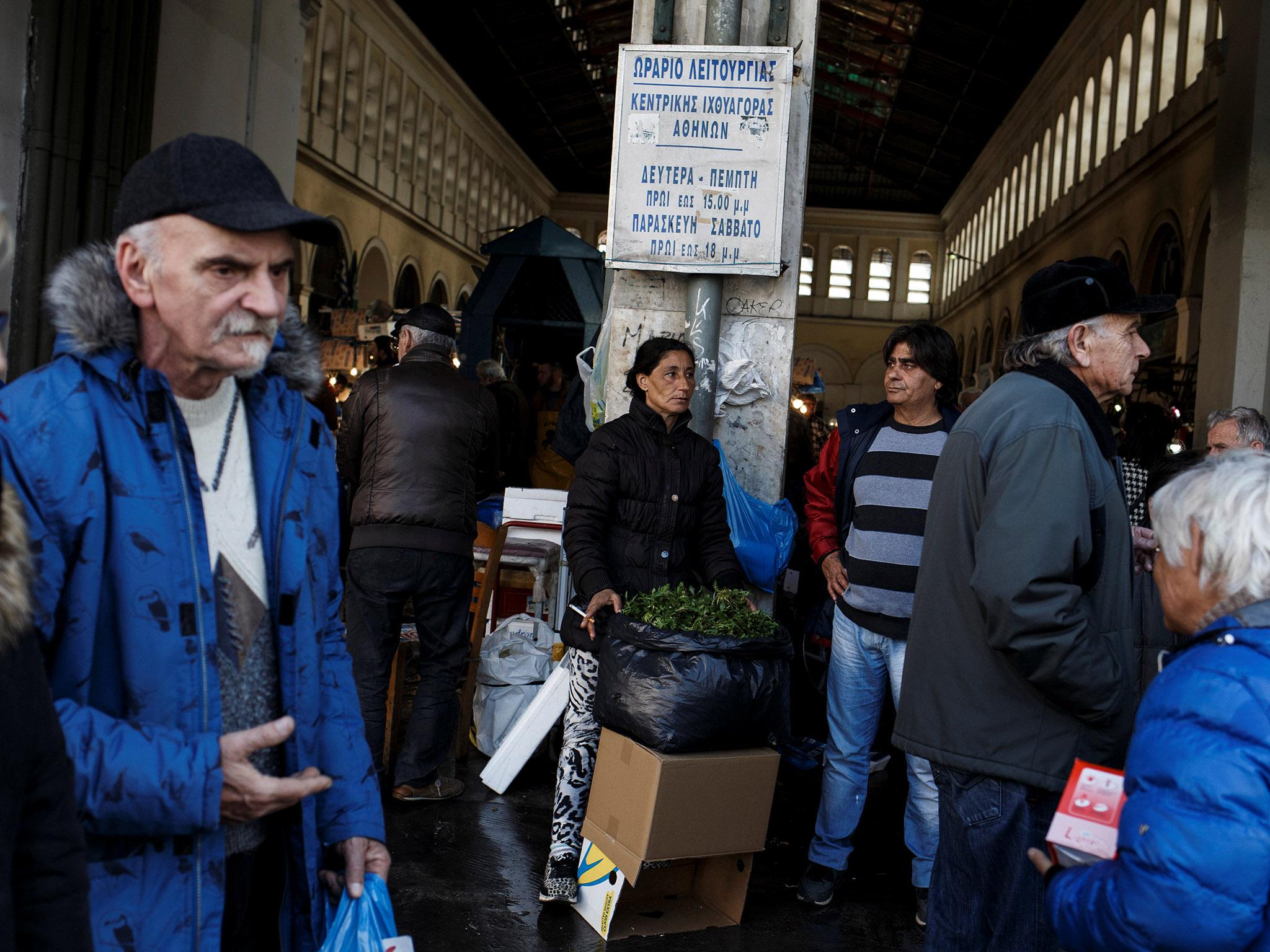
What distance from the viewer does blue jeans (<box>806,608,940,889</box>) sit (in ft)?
13.5

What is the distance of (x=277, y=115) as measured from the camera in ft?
33.5

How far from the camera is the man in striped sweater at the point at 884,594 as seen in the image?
4051 millimetres

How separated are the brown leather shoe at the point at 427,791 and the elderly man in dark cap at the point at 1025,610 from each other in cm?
276

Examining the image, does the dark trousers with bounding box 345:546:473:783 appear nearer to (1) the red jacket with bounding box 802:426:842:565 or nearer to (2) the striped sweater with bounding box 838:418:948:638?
(1) the red jacket with bounding box 802:426:842:565

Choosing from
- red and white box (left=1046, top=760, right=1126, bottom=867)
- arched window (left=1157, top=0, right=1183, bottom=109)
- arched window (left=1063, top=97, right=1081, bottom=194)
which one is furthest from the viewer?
arched window (left=1063, top=97, right=1081, bottom=194)

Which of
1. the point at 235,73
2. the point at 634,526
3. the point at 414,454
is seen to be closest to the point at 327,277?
the point at 235,73

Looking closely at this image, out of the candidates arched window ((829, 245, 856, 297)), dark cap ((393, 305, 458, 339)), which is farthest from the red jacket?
arched window ((829, 245, 856, 297))

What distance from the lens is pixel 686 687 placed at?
3.44 m

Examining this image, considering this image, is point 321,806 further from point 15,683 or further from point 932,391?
point 932,391

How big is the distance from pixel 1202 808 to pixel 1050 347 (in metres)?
1.38

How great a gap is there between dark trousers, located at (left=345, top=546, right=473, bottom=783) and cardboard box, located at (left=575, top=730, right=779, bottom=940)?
1330 millimetres

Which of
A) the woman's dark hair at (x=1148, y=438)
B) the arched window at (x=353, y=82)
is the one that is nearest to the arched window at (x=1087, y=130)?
the arched window at (x=353, y=82)

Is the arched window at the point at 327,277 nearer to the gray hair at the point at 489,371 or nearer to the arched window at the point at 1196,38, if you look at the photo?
the gray hair at the point at 489,371

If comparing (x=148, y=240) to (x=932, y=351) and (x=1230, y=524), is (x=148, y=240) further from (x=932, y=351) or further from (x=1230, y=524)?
(x=932, y=351)
